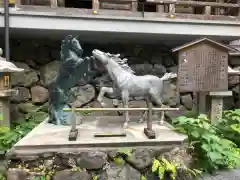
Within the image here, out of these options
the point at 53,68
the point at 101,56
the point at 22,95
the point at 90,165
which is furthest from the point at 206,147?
the point at 22,95

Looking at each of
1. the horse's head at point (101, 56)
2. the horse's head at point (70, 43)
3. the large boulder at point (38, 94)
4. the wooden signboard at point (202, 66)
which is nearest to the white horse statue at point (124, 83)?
the horse's head at point (101, 56)

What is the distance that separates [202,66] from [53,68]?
4.09 metres

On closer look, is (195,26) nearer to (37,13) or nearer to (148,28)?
(148,28)

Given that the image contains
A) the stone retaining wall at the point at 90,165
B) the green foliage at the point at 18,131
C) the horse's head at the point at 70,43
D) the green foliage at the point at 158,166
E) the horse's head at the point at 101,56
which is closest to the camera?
the stone retaining wall at the point at 90,165

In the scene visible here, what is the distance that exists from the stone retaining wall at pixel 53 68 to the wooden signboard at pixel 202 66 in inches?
53.2

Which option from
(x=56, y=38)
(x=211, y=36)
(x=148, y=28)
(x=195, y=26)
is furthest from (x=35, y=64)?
(x=211, y=36)

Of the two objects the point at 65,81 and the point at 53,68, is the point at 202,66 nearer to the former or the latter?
the point at 65,81

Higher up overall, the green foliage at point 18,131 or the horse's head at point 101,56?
the horse's head at point 101,56

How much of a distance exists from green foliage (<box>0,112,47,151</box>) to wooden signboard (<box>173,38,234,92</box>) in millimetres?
3619

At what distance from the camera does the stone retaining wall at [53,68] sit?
6.16m

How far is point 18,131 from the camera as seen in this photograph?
16.0 ft

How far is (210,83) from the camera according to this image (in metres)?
4.68

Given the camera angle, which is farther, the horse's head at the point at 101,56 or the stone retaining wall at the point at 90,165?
the horse's head at the point at 101,56

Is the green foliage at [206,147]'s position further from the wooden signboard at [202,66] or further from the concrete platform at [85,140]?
the wooden signboard at [202,66]
